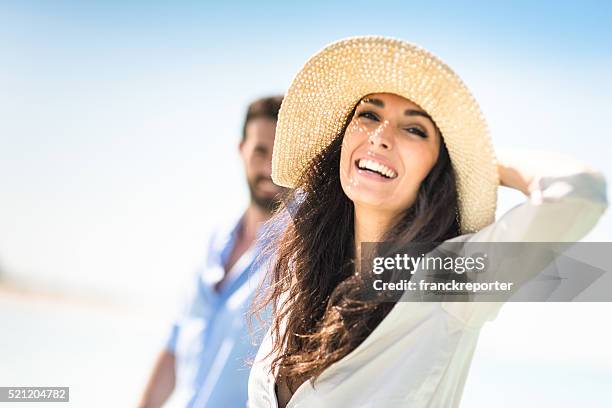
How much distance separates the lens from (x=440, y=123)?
5.82 feet

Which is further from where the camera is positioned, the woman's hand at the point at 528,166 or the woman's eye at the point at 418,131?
the woman's eye at the point at 418,131

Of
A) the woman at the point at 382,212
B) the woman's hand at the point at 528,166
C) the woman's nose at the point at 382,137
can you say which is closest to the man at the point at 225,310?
the woman at the point at 382,212

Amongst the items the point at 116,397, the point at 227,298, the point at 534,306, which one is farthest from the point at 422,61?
the point at 534,306

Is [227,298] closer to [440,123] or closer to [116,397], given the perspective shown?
[440,123]

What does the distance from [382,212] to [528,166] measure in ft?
1.25

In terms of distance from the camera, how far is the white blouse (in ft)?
5.04

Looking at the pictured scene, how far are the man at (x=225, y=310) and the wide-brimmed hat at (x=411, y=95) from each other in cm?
76

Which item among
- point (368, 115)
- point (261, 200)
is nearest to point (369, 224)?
point (368, 115)

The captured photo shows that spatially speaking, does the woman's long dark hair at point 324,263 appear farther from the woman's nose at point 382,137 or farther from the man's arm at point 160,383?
the man's arm at point 160,383

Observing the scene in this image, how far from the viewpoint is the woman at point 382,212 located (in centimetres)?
167

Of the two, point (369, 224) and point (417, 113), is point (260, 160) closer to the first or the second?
point (369, 224)

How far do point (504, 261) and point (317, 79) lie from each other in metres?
0.68

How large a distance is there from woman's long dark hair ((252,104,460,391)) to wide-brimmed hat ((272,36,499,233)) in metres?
0.07

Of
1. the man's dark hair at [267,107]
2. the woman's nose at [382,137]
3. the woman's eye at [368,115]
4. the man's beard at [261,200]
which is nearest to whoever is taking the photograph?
the woman's nose at [382,137]
